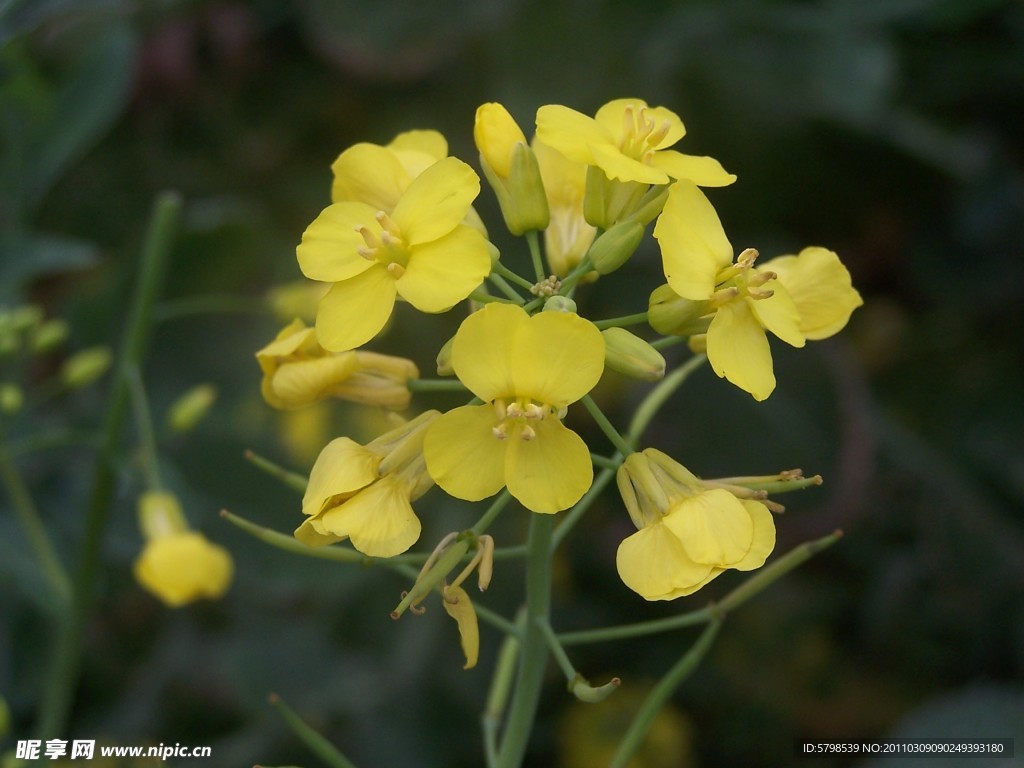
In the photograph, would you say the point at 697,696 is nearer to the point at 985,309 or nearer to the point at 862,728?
the point at 862,728

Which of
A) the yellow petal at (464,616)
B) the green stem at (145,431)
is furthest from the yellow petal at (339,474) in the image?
the green stem at (145,431)

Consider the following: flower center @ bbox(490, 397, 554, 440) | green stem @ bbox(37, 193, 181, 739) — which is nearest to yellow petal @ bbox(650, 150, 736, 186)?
flower center @ bbox(490, 397, 554, 440)

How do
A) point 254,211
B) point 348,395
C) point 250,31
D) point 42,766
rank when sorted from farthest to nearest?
point 250,31 < point 254,211 < point 42,766 < point 348,395

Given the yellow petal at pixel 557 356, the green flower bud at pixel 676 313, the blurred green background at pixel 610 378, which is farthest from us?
the blurred green background at pixel 610 378

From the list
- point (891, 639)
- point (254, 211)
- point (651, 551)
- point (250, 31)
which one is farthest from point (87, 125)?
point (891, 639)

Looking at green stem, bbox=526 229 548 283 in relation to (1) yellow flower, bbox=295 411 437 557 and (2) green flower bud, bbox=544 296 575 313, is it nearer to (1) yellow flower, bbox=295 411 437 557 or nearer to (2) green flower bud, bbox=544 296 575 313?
(2) green flower bud, bbox=544 296 575 313

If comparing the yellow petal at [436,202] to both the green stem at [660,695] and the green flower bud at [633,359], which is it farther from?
the green stem at [660,695]

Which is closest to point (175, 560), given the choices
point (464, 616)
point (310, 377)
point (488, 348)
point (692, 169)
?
point (310, 377)
